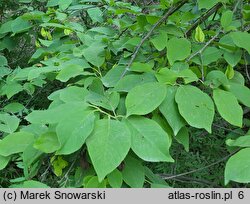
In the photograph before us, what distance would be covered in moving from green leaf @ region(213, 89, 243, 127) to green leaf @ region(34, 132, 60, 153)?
396mm

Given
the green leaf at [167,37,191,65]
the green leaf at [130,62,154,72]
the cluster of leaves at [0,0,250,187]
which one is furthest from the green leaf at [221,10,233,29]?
the green leaf at [130,62,154,72]

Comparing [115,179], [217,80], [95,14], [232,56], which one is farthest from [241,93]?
[95,14]

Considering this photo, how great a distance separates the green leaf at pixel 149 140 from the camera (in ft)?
2.58

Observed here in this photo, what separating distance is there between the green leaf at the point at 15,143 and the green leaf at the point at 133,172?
0.81ft

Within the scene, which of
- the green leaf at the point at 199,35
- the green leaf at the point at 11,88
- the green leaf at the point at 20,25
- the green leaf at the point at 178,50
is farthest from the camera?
the green leaf at the point at 20,25

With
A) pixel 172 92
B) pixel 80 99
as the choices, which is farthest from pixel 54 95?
pixel 172 92

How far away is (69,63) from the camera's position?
4.17 feet

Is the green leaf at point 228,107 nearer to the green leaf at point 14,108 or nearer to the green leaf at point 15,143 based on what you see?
the green leaf at point 15,143

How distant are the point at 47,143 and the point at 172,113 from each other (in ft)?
0.99

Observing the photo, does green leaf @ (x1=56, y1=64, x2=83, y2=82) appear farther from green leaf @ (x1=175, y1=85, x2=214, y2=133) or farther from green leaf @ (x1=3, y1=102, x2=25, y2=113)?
green leaf @ (x1=3, y1=102, x2=25, y2=113)

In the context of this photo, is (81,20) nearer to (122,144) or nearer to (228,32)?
(228,32)

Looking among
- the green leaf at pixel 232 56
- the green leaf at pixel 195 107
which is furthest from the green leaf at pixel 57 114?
the green leaf at pixel 232 56

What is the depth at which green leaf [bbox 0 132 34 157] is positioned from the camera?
2.99 feet

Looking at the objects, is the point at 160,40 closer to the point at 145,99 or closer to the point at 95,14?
the point at 145,99
